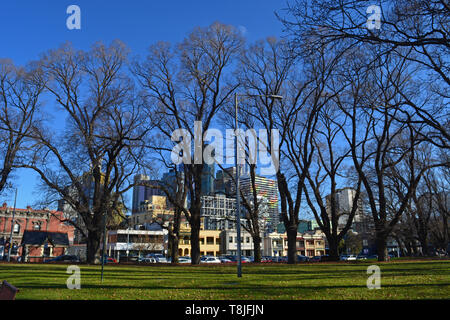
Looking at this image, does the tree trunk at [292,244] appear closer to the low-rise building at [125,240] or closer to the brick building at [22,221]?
the low-rise building at [125,240]

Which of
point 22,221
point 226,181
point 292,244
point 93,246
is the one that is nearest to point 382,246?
point 292,244

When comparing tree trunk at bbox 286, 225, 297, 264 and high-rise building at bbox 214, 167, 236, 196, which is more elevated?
high-rise building at bbox 214, 167, 236, 196

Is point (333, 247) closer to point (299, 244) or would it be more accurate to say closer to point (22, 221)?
point (22, 221)

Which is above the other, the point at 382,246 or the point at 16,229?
the point at 16,229

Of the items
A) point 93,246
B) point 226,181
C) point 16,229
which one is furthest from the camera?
point 16,229

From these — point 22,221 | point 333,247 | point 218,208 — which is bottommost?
point 333,247

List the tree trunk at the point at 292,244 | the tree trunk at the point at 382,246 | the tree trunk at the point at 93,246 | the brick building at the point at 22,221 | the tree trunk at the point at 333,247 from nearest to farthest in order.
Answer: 1. the tree trunk at the point at 292,244
2. the tree trunk at the point at 382,246
3. the tree trunk at the point at 93,246
4. the tree trunk at the point at 333,247
5. the brick building at the point at 22,221

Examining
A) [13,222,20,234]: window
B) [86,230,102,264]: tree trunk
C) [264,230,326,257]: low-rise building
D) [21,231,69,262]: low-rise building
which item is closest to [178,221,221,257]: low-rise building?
[264,230,326,257]: low-rise building

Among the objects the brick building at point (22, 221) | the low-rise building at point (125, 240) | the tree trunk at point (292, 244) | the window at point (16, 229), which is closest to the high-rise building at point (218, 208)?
the tree trunk at point (292, 244)

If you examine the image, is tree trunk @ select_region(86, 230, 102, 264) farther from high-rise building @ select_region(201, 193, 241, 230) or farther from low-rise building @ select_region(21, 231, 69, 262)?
low-rise building @ select_region(21, 231, 69, 262)

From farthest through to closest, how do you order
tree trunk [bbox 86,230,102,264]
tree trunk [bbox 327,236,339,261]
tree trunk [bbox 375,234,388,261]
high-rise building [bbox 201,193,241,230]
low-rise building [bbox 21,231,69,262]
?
low-rise building [bbox 21,231,69,262], high-rise building [bbox 201,193,241,230], tree trunk [bbox 327,236,339,261], tree trunk [bbox 86,230,102,264], tree trunk [bbox 375,234,388,261]

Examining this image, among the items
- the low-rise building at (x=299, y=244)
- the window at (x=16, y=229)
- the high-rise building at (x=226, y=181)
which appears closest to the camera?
the high-rise building at (x=226, y=181)

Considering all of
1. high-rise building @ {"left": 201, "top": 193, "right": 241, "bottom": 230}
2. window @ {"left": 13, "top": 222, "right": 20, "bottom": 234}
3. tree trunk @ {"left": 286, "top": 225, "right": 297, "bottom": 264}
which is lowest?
tree trunk @ {"left": 286, "top": 225, "right": 297, "bottom": 264}
